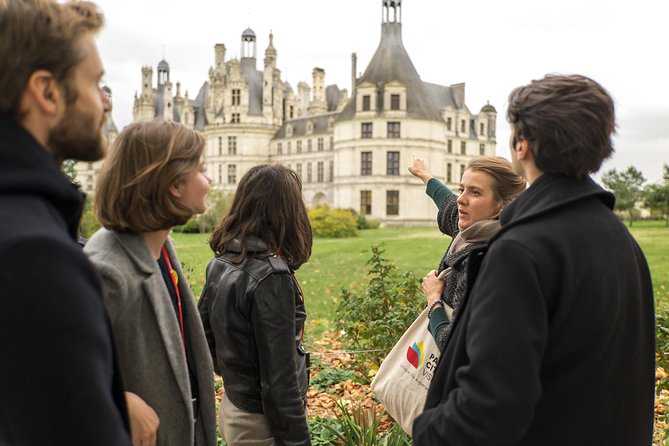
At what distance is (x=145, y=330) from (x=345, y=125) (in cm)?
4273

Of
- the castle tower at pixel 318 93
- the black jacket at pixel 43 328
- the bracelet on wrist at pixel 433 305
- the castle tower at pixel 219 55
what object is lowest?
the bracelet on wrist at pixel 433 305

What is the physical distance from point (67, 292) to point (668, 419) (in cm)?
392

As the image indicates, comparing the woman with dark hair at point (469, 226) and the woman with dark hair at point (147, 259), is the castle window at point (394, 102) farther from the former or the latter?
the woman with dark hair at point (147, 259)

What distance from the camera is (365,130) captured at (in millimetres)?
43281

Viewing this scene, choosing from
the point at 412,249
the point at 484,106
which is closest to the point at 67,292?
the point at 412,249

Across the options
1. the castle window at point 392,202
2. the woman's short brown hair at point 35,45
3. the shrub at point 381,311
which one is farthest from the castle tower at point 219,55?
the woman's short brown hair at point 35,45

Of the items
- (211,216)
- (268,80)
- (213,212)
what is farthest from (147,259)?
(268,80)

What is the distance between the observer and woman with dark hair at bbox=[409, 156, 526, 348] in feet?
8.35

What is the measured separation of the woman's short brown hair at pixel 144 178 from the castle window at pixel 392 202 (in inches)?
1644

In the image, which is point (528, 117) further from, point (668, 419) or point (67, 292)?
point (668, 419)

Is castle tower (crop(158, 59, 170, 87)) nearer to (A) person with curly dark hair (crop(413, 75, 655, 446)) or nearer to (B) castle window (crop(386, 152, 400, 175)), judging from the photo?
(B) castle window (crop(386, 152, 400, 175))

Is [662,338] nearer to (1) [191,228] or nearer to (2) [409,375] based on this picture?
(2) [409,375]

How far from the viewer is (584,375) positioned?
5.55 feet

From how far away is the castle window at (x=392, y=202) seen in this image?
4344 centimetres
